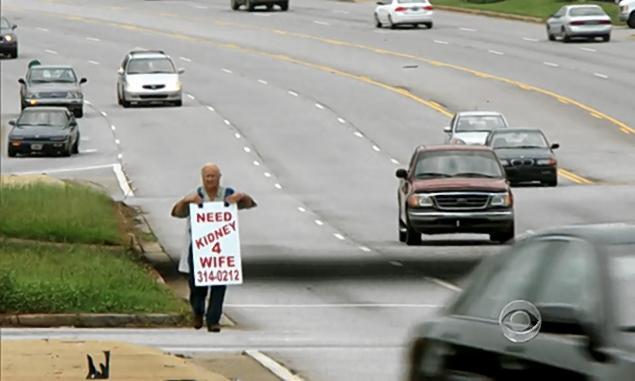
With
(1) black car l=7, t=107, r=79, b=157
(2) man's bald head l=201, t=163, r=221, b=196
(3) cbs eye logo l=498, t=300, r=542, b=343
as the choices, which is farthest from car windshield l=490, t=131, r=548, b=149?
(3) cbs eye logo l=498, t=300, r=542, b=343

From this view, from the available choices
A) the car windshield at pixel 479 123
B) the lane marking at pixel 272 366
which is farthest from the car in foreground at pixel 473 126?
the lane marking at pixel 272 366

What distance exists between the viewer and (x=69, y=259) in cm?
2495

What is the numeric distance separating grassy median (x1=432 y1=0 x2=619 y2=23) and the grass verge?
2378 inches

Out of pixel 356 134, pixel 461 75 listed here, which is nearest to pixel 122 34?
pixel 461 75

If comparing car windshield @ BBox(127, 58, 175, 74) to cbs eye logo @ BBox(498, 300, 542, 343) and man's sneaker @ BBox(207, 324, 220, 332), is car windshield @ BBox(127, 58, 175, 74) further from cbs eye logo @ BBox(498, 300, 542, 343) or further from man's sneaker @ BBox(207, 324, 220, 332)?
cbs eye logo @ BBox(498, 300, 542, 343)

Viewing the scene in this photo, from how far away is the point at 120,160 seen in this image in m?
52.6

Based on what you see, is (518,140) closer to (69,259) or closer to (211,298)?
(69,259)

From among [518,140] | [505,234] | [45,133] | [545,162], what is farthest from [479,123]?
[505,234]

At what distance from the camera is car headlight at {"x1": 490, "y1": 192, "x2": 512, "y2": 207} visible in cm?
3128

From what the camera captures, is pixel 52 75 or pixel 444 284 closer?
pixel 444 284

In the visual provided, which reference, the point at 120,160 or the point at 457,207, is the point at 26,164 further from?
the point at 457,207

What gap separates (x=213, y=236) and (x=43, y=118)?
3877 cm

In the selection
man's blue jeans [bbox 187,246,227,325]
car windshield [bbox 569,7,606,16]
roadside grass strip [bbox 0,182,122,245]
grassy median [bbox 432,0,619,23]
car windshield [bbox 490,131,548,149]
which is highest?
man's blue jeans [bbox 187,246,227,325]

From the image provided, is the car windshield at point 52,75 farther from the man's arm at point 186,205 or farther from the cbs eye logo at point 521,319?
the cbs eye logo at point 521,319
